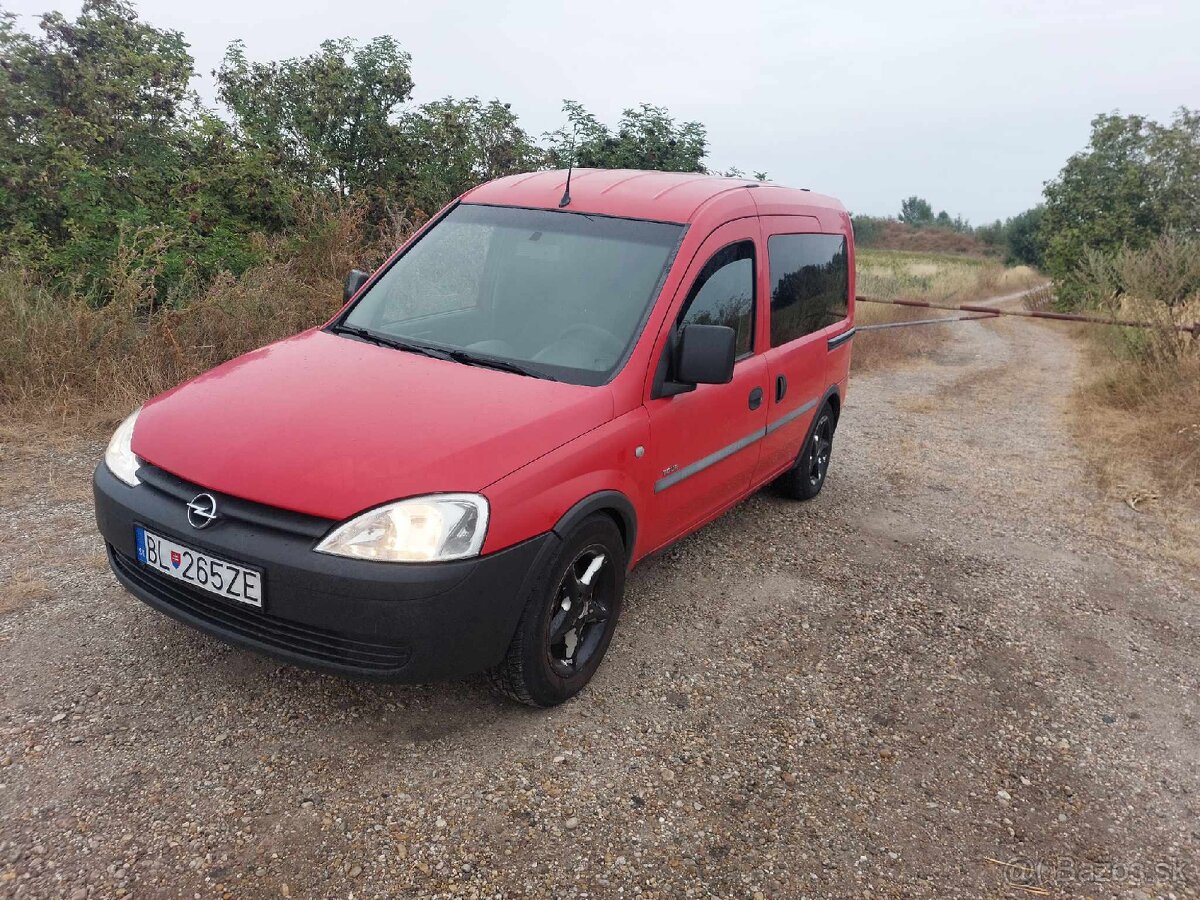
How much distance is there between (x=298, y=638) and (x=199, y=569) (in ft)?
1.23

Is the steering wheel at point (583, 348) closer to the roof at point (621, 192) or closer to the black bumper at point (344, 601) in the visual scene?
the roof at point (621, 192)

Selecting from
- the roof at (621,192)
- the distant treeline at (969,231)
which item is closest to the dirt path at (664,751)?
the roof at (621,192)

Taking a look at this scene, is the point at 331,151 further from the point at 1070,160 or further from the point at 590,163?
the point at 1070,160

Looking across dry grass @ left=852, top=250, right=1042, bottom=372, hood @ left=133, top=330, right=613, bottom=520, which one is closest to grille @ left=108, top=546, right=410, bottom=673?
hood @ left=133, top=330, right=613, bottom=520

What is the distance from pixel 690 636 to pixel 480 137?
378 inches

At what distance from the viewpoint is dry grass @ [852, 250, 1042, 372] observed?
495 inches

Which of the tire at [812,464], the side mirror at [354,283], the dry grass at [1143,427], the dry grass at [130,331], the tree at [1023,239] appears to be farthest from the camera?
the tree at [1023,239]

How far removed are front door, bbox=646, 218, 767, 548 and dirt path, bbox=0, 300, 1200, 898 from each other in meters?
0.57

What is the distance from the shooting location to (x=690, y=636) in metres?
3.89

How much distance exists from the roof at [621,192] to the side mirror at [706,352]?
708 mm

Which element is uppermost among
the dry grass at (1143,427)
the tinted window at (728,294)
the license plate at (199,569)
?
the tinted window at (728,294)

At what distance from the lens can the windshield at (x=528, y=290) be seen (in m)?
3.44

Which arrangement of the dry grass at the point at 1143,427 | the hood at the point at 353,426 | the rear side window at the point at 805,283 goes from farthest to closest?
the dry grass at the point at 1143,427, the rear side window at the point at 805,283, the hood at the point at 353,426

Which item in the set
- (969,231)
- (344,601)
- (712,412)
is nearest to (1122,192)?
(712,412)
